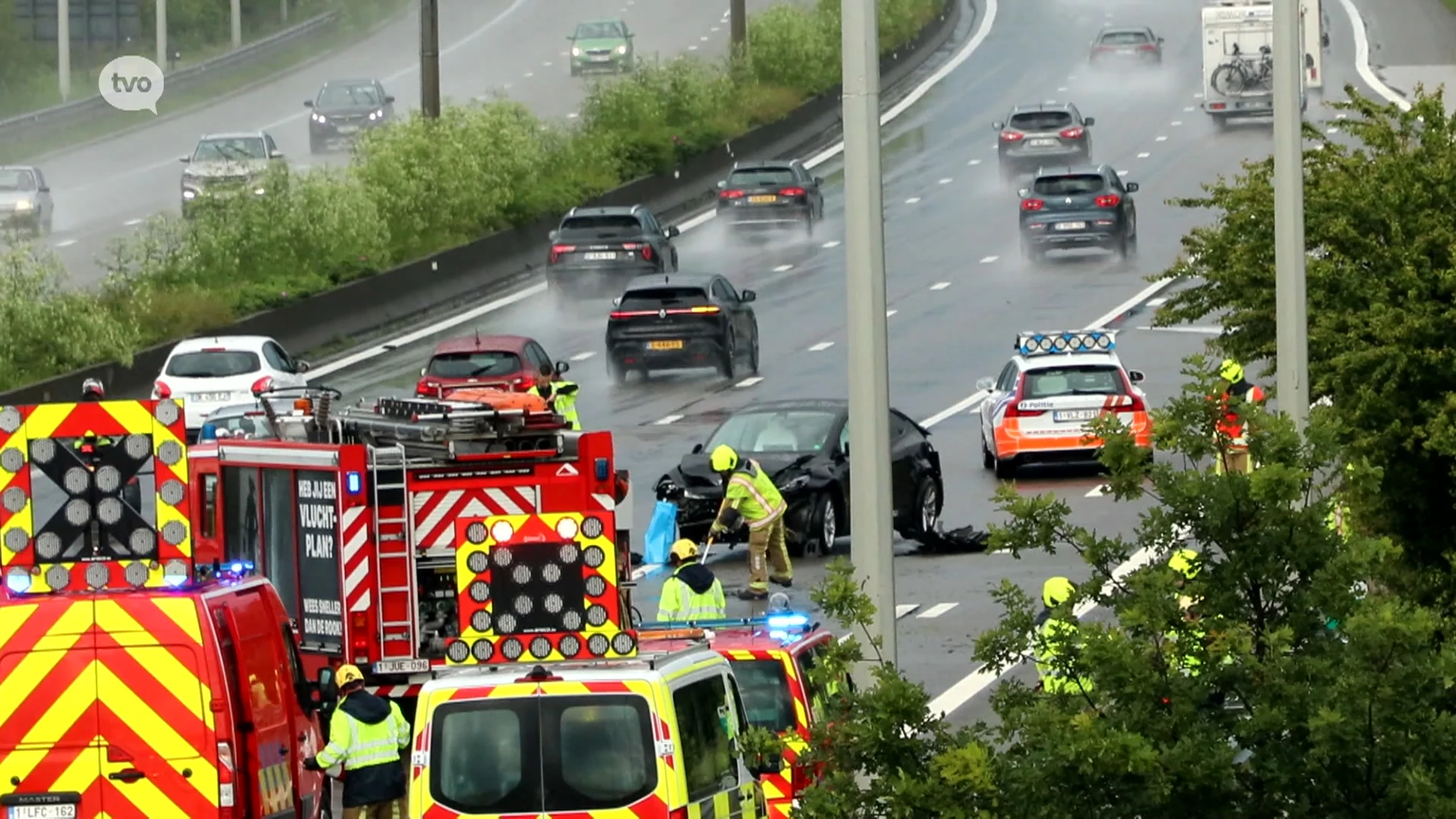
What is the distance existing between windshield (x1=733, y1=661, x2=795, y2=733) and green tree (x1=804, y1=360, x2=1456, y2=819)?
15.4 feet

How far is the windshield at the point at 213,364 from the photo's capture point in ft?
122

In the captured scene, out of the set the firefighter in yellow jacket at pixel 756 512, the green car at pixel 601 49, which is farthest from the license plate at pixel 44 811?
the green car at pixel 601 49

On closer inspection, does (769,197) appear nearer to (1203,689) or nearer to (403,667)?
(403,667)

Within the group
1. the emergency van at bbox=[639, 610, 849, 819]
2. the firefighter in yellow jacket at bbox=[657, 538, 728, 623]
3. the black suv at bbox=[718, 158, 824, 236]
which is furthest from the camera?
the black suv at bbox=[718, 158, 824, 236]

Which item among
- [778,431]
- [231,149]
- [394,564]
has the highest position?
[231,149]

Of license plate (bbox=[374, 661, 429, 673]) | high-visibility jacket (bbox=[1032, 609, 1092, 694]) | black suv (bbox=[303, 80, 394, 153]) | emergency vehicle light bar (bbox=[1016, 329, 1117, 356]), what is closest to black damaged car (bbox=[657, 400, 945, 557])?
emergency vehicle light bar (bbox=[1016, 329, 1117, 356])

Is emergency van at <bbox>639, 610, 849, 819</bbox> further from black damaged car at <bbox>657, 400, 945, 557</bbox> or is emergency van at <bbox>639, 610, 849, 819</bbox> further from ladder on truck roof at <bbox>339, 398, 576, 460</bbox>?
black damaged car at <bbox>657, 400, 945, 557</bbox>

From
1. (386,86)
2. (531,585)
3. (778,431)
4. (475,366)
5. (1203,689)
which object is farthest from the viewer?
(386,86)

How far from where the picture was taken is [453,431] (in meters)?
19.4

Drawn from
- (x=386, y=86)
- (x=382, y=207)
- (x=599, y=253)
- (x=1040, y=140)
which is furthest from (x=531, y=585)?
(x=386, y=86)

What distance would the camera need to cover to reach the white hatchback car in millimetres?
36719

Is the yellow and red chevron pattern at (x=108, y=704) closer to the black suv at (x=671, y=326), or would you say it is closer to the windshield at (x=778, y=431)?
the windshield at (x=778, y=431)

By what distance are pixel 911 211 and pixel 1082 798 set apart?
2034 inches

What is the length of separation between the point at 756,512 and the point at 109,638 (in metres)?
11.3
